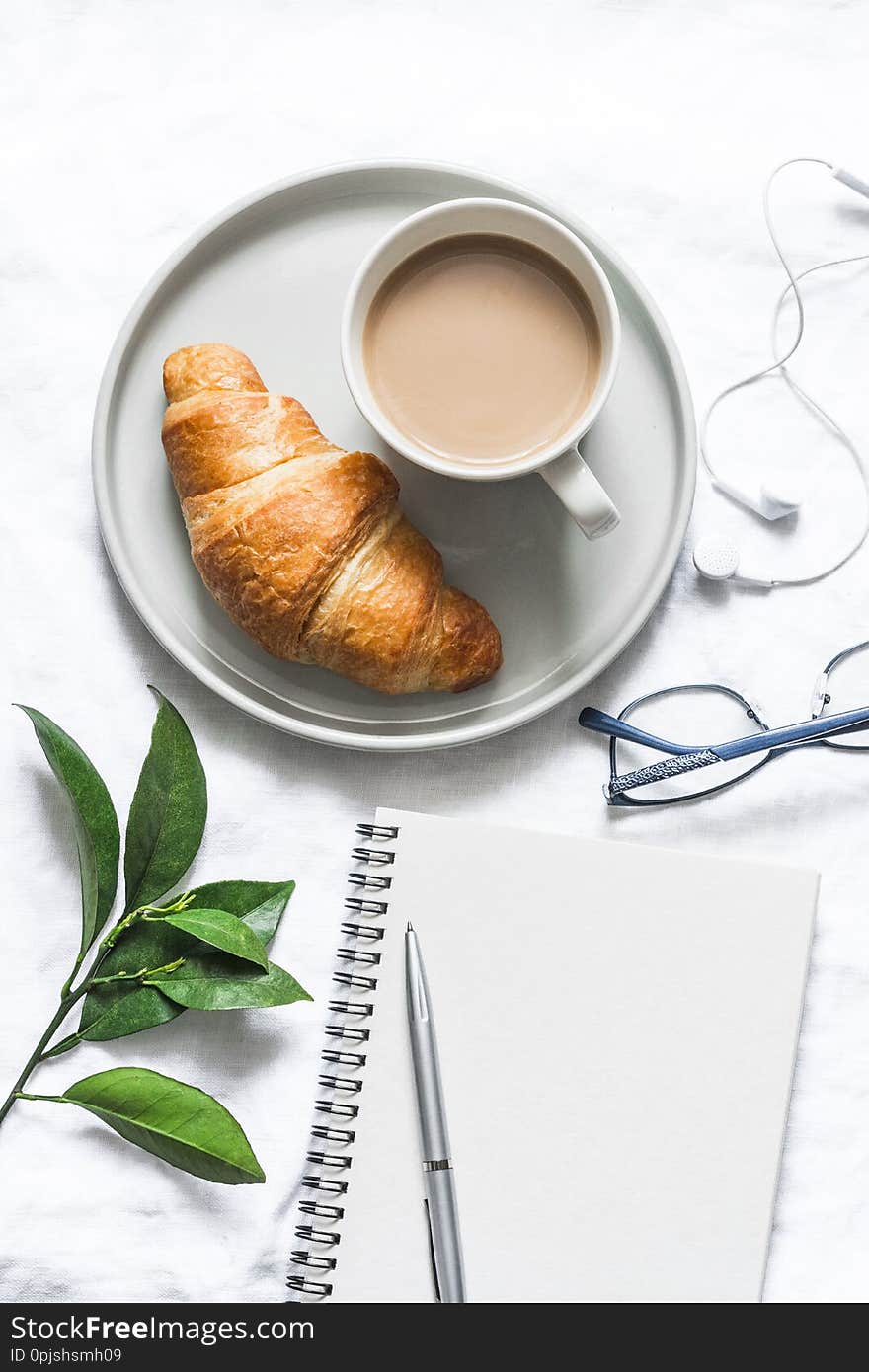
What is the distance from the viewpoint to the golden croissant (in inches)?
45.1

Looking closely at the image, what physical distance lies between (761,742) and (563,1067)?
1.19 ft

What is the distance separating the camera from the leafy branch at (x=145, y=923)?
1199 millimetres

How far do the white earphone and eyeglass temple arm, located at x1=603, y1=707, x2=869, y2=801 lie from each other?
0.14 meters

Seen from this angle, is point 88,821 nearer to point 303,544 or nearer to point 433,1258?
point 303,544

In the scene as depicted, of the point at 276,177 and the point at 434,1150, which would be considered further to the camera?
A: the point at 276,177

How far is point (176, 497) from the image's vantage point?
1.26 m

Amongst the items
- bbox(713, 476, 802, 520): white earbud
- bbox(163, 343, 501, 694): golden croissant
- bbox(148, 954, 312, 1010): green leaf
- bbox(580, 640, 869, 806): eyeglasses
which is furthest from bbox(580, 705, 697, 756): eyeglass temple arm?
bbox(148, 954, 312, 1010): green leaf

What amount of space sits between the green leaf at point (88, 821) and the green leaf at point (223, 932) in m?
0.08

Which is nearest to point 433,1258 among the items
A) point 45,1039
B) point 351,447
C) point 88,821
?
point 45,1039

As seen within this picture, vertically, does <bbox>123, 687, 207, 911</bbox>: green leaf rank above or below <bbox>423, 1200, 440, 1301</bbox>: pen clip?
above

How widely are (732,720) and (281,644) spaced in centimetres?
45

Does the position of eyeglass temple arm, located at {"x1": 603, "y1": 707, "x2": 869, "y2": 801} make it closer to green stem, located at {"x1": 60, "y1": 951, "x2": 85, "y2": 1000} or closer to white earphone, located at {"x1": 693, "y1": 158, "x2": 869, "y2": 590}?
white earphone, located at {"x1": 693, "y1": 158, "x2": 869, "y2": 590}

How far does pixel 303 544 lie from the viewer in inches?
45.0
